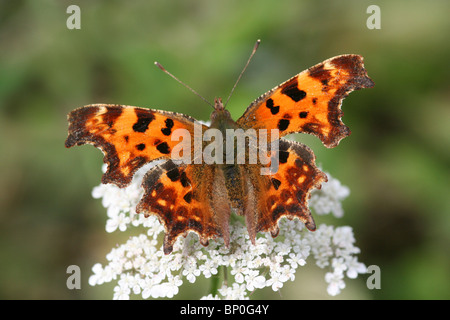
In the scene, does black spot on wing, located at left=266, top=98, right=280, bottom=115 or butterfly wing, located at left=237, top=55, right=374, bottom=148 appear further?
black spot on wing, located at left=266, top=98, right=280, bottom=115

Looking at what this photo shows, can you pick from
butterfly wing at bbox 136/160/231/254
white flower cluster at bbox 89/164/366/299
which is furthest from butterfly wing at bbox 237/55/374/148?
white flower cluster at bbox 89/164/366/299

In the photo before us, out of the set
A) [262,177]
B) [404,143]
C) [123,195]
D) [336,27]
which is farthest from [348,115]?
[123,195]

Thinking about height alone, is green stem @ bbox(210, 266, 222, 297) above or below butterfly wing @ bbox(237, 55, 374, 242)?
below

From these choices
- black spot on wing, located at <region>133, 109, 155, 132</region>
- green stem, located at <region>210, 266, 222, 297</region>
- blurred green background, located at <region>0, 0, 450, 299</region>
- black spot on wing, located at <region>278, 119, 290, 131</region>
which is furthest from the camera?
blurred green background, located at <region>0, 0, 450, 299</region>

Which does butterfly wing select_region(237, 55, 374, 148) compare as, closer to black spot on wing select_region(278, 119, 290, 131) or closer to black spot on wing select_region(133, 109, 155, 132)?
black spot on wing select_region(278, 119, 290, 131)

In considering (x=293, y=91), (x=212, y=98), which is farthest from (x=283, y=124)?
(x=212, y=98)

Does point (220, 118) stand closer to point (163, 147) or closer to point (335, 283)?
point (163, 147)

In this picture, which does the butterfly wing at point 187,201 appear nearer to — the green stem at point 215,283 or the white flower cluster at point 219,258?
the white flower cluster at point 219,258
